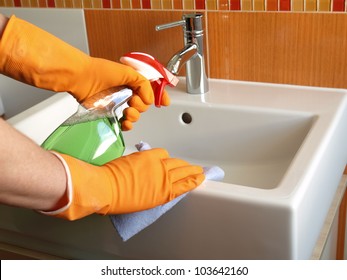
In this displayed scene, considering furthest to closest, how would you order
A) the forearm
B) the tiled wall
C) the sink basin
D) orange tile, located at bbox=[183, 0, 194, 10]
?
orange tile, located at bbox=[183, 0, 194, 10]
the tiled wall
the sink basin
the forearm

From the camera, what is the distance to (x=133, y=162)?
75 centimetres

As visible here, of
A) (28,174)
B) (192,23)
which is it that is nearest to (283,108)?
(192,23)

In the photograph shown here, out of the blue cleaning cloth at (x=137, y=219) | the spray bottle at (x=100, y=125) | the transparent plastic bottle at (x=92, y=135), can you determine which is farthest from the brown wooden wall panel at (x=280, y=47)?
the blue cleaning cloth at (x=137, y=219)

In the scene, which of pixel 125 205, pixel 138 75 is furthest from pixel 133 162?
pixel 138 75

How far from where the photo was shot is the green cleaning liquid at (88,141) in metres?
0.78

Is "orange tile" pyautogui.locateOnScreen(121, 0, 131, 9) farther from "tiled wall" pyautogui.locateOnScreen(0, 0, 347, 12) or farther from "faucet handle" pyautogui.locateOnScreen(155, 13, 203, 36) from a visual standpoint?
"faucet handle" pyautogui.locateOnScreen(155, 13, 203, 36)

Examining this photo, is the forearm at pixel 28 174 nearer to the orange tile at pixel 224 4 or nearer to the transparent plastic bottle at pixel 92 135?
the transparent plastic bottle at pixel 92 135

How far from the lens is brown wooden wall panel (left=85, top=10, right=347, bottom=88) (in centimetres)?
102

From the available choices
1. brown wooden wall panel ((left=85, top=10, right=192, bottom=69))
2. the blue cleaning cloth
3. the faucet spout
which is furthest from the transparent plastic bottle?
brown wooden wall panel ((left=85, top=10, right=192, bottom=69))

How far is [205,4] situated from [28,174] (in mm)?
615

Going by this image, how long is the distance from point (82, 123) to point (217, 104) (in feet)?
1.10

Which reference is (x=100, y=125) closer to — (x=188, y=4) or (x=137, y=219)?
(x=137, y=219)

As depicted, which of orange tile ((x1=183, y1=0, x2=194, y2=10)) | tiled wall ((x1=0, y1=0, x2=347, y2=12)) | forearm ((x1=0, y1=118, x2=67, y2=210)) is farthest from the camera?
orange tile ((x1=183, y1=0, x2=194, y2=10))

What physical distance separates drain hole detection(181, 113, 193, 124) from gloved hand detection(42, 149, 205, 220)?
310 mm
